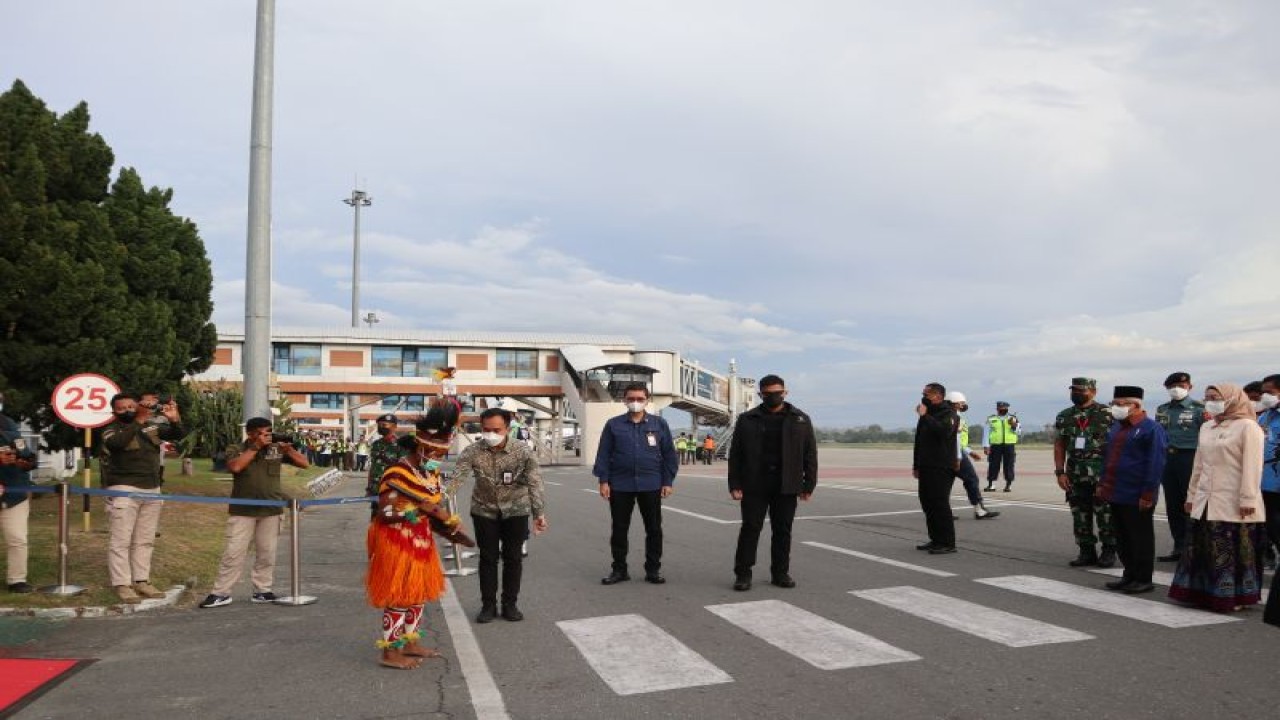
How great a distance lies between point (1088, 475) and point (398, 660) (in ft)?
24.6

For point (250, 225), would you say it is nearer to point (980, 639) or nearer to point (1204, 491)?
point (980, 639)

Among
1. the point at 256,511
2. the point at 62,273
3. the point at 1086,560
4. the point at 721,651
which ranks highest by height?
the point at 62,273

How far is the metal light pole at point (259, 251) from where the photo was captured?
13.8m

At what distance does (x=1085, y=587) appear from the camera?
8500 mm

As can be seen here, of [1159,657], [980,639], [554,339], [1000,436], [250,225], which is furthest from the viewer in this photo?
[554,339]

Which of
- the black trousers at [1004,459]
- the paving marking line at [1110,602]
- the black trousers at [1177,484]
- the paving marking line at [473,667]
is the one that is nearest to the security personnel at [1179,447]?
the black trousers at [1177,484]

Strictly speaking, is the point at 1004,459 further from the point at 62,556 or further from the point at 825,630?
the point at 62,556

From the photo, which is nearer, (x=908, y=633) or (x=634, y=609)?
(x=908, y=633)

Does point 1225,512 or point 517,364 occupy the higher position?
point 517,364

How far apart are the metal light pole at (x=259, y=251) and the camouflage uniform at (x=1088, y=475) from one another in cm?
1087

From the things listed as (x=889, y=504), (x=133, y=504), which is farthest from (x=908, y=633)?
(x=889, y=504)

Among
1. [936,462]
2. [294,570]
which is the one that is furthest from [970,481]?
[294,570]

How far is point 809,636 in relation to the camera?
6.67 m

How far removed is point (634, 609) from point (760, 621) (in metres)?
1.16
